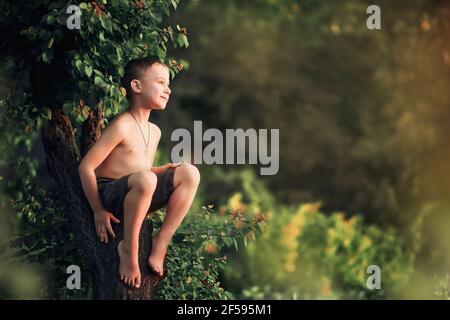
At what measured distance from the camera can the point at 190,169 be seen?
5.60 meters

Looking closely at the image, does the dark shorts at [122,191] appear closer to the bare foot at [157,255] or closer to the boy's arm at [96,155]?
the boy's arm at [96,155]

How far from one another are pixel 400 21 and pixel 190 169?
907 centimetres

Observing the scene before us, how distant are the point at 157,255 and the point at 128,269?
186mm

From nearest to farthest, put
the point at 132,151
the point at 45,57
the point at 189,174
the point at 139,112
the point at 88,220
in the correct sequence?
the point at 189,174 → the point at 132,151 → the point at 139,112 → the point at 88,220 → the point at 45,57

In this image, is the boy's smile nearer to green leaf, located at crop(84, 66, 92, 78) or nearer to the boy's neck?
the boy's neck

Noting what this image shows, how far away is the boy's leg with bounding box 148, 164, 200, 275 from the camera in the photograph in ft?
18.4

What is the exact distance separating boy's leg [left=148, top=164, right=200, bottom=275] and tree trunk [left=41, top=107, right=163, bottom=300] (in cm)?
5

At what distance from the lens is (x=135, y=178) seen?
18.1 ft

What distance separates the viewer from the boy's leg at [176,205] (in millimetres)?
5602

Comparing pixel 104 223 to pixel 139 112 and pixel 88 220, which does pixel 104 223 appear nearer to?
pixel 88 220

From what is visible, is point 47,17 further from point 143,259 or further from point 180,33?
point 143,259

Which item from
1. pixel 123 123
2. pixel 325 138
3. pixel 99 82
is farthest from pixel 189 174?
pixel 325 138

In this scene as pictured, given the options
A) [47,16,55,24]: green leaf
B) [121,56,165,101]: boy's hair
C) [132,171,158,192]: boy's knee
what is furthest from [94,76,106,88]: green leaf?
[132,171,158,192]: boy's knee
